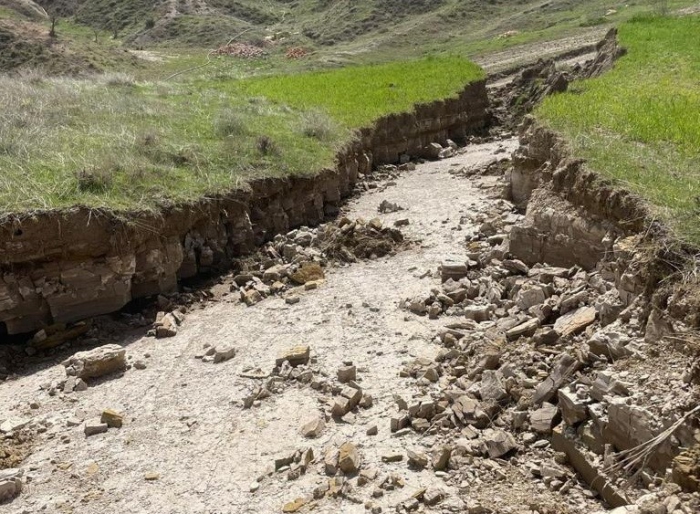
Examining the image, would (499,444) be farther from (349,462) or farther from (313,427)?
(313,427)

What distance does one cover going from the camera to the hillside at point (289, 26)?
3803 centimetres

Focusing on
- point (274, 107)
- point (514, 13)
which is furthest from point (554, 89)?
point (514, 13)

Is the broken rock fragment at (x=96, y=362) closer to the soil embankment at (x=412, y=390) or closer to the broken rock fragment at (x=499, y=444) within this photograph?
the soil embankment at (x=412, y=390)

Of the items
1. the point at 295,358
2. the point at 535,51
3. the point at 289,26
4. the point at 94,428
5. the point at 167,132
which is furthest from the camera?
the point at 289,26

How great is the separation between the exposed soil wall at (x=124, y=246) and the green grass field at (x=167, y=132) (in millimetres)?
279

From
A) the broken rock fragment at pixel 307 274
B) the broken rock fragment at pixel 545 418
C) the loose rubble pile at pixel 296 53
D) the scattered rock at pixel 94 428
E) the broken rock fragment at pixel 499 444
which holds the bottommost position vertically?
the broken rock fragment at pixel 307 274

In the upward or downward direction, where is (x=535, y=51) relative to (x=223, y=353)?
upward

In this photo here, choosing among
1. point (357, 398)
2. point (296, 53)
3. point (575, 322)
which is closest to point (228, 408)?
point (357, 398)

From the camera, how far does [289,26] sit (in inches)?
2128

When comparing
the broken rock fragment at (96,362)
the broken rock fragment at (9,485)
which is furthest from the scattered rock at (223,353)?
the broken rock fragment at (9,485)

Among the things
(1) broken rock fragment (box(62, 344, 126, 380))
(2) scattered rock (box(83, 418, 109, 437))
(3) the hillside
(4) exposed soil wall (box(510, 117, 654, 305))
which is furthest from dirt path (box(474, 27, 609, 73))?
(2) scattered rock (box(83, 418, 109, 437))

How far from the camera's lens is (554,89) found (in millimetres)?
17406

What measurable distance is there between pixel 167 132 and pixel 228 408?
7.94 m

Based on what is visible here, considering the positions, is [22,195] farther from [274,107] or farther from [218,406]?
[274,107]
